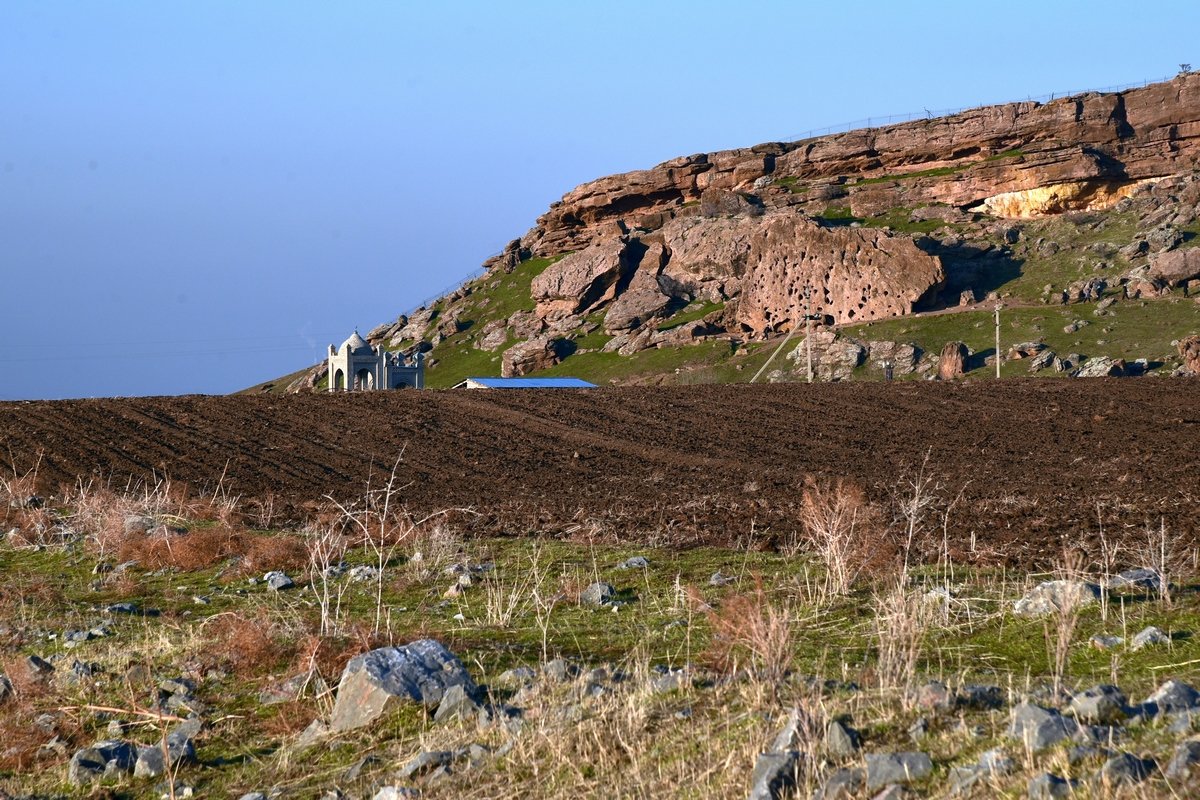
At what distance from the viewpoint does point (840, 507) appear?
1146cm

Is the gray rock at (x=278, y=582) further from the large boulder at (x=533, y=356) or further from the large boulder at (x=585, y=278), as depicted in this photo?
the large boulder at (x=585, y=278)

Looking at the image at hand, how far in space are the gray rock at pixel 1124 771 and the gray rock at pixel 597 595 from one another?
18.3 ft

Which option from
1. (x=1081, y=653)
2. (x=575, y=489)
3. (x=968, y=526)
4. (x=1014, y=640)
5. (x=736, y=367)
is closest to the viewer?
(x=1081, y=653)

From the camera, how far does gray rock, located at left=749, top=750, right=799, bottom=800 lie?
16.6ft

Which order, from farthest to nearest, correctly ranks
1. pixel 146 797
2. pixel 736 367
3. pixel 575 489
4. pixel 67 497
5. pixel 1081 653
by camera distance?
pixel 736 367, pixel 575 489, pixel 67 497, pixel 1081 653, pixel 146 797

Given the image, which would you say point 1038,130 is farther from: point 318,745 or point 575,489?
point 318,745

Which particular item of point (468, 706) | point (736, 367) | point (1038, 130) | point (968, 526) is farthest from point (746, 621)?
point (1038, 130)

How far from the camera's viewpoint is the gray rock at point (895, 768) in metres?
4.97

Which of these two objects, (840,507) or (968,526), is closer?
(840,507)

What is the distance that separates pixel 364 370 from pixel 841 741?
215ft

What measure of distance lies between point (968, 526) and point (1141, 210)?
254 ft

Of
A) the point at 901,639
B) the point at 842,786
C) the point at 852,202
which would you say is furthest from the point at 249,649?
the point at 852,202

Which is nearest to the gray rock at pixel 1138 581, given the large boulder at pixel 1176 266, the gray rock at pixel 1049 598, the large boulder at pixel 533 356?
the gray rock at pixel 1049 598

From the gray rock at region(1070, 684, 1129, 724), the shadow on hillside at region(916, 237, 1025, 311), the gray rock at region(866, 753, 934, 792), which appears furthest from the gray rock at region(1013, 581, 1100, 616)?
the shadow on hillside at region(916, 237, 1025, 311)
